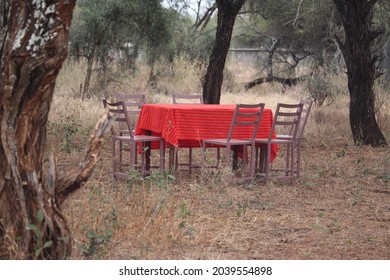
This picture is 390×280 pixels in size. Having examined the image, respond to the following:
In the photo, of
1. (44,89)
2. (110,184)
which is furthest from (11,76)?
(110,184)

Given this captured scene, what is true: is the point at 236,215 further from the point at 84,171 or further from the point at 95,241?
the point at 84,171

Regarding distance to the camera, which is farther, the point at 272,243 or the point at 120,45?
the point at 120,45

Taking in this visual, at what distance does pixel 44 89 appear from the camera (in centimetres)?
494

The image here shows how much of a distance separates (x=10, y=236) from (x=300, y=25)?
23805mm

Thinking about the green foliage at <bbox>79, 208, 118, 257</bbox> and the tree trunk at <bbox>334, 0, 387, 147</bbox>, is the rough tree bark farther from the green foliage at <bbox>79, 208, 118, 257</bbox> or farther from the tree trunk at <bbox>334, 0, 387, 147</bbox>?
the tree trunk at <bbox>334, 0, 387, 147</bbox>

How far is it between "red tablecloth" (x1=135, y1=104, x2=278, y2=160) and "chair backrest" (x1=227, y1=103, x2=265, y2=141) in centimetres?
11

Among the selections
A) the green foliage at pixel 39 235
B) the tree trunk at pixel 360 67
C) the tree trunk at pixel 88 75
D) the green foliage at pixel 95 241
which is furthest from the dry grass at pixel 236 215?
the tree trunk at pixel 88 75

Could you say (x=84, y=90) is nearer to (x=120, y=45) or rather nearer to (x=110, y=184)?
(x=120, y=45)

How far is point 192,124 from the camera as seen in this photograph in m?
9.95

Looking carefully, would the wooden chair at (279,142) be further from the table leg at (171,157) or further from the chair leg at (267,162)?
the table leg at (171,157)

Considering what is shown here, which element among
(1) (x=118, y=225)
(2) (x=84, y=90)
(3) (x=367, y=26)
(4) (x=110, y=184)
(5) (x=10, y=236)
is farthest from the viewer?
(2) (x=84, y=90)

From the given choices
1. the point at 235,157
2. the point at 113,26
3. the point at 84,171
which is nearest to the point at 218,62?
the point at 235,157

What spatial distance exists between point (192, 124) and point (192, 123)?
0.04 ft

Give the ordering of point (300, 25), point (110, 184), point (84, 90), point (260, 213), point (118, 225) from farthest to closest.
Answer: point (300, 25), point (84, 90), point (110, 184), point (260, 213), point (118, 225)
